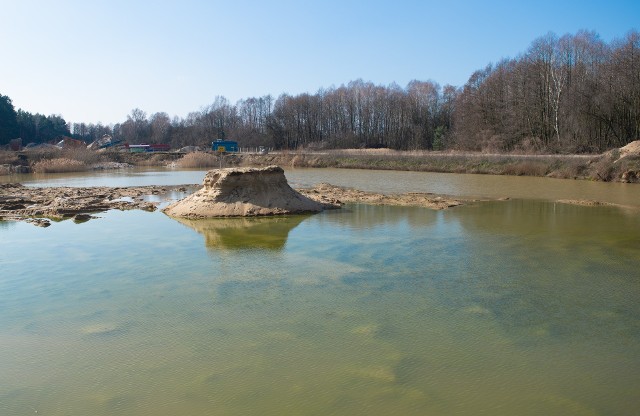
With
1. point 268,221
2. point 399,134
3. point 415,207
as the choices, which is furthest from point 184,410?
point 399,134

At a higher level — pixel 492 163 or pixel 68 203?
pixel 492 163

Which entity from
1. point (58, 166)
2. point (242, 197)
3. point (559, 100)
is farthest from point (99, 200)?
point (559, 100)

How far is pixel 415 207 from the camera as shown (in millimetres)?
20234

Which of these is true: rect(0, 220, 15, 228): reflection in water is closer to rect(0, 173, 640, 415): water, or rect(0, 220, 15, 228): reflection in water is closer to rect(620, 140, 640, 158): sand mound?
rect(0, 173, 640, 415): water

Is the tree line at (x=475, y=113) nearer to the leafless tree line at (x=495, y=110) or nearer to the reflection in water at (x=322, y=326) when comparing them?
the leafless tree line at (x=495, y=110)

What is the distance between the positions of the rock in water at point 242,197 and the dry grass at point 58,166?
34.8 meters

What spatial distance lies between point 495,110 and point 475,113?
92.4 inches

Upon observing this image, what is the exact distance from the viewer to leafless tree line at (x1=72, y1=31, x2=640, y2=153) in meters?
42.0

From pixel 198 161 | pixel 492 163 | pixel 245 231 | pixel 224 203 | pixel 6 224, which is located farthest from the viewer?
pixel 198 161

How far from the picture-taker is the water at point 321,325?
17.0 feet

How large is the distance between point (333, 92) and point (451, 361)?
8430 centimetres

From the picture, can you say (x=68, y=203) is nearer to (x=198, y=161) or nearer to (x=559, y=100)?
(x=198, y=161)

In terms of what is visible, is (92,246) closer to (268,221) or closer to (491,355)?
(268,221)

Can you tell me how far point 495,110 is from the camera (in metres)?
54.0
